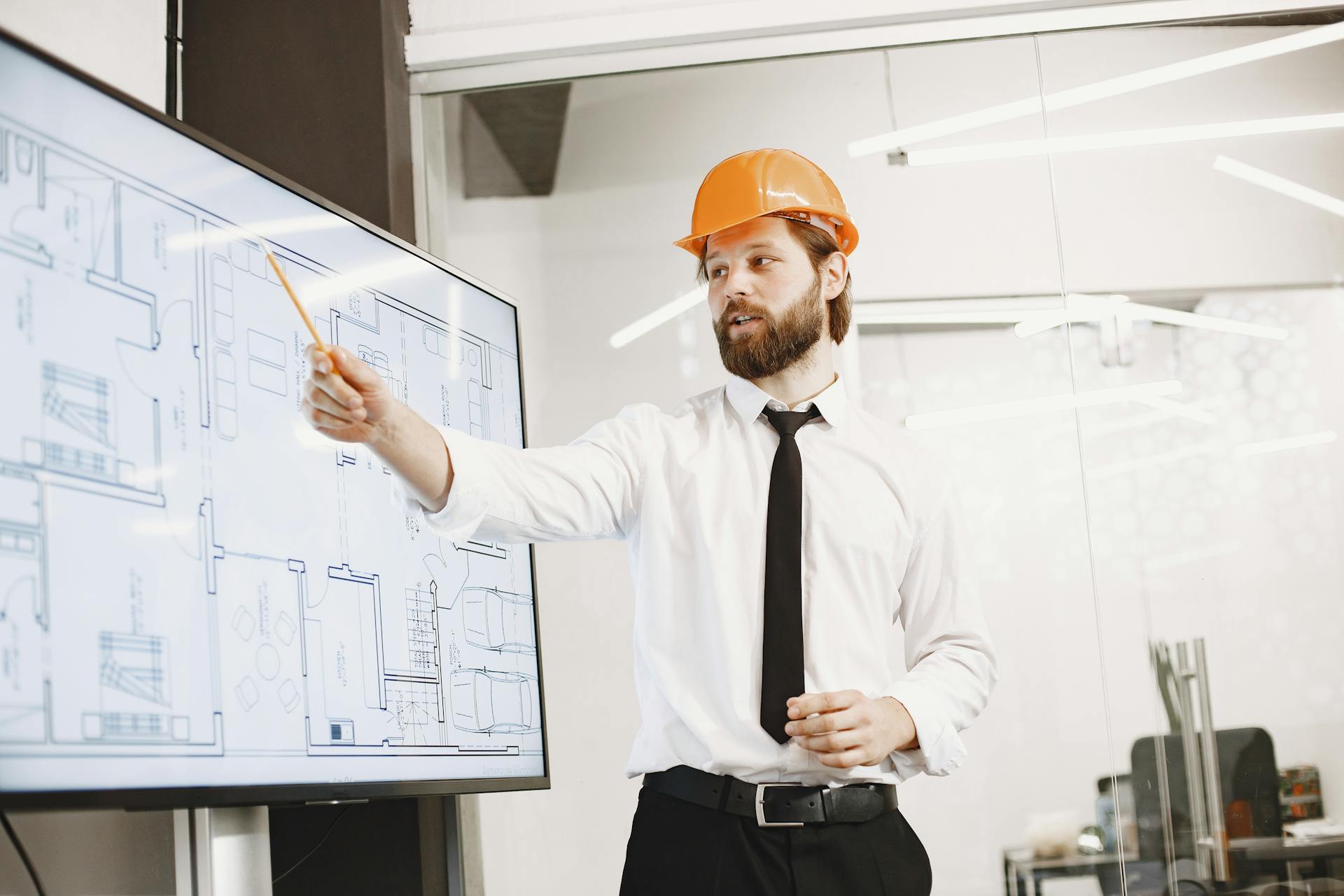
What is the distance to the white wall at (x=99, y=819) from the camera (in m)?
1.85

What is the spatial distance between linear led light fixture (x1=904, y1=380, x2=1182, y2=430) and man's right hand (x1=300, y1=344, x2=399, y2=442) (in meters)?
1.81

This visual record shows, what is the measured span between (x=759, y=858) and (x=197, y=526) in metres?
0.90

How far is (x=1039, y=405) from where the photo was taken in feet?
9.39

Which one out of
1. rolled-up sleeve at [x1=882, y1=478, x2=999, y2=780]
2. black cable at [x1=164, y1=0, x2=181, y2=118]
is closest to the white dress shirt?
rolled-up sleeve at [x1=882, y1=478, x2=999, y2=780]

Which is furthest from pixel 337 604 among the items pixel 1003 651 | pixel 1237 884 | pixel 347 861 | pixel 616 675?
pixel 1237 884

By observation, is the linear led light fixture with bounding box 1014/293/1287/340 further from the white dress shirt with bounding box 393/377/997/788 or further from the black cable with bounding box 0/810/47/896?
the black cable with bounding box 0/810/47/896

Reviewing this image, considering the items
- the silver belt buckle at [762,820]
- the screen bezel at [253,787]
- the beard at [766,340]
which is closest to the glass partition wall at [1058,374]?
the screen bezel at [253,787]

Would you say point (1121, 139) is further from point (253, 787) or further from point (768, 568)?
point (253, 787)

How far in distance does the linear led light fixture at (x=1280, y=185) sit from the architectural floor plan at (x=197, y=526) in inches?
80.3

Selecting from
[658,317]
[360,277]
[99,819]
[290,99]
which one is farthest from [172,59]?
[99,819]

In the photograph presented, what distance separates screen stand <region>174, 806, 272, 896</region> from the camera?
1.66 meters

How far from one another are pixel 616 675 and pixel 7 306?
1.84m

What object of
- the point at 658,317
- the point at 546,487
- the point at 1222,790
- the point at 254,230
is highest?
the point at 658,317

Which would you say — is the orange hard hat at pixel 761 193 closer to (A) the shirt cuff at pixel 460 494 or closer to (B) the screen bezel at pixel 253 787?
(B) the screen bezel at pixel 253 787
